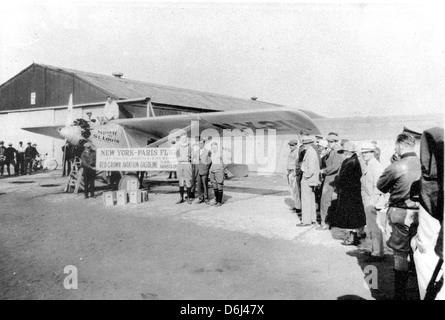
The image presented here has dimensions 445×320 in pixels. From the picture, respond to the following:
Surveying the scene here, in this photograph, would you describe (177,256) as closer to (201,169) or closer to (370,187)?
(370,187)

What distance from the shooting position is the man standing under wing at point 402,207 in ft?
11.5

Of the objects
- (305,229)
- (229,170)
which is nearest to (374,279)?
(305,229)

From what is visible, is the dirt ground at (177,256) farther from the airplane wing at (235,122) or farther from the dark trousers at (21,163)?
the dark trousers at (21,163)

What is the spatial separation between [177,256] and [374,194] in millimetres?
3353

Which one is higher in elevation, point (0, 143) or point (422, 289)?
point (0, 143)

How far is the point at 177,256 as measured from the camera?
489 centimetres

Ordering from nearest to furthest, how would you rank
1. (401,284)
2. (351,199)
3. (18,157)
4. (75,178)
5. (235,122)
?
(401,284)
(351,199)
(235,122)
(75,178)
(18,157)

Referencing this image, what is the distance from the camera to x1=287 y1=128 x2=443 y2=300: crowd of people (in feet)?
9.57

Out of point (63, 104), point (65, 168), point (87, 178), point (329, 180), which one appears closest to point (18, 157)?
point (65, 168)

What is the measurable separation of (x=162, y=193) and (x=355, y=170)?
7407 millimetres

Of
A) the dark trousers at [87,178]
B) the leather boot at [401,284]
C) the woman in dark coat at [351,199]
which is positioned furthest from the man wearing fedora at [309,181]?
the dark trousers at [87,178]

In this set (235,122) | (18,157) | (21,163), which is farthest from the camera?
(21,163)
